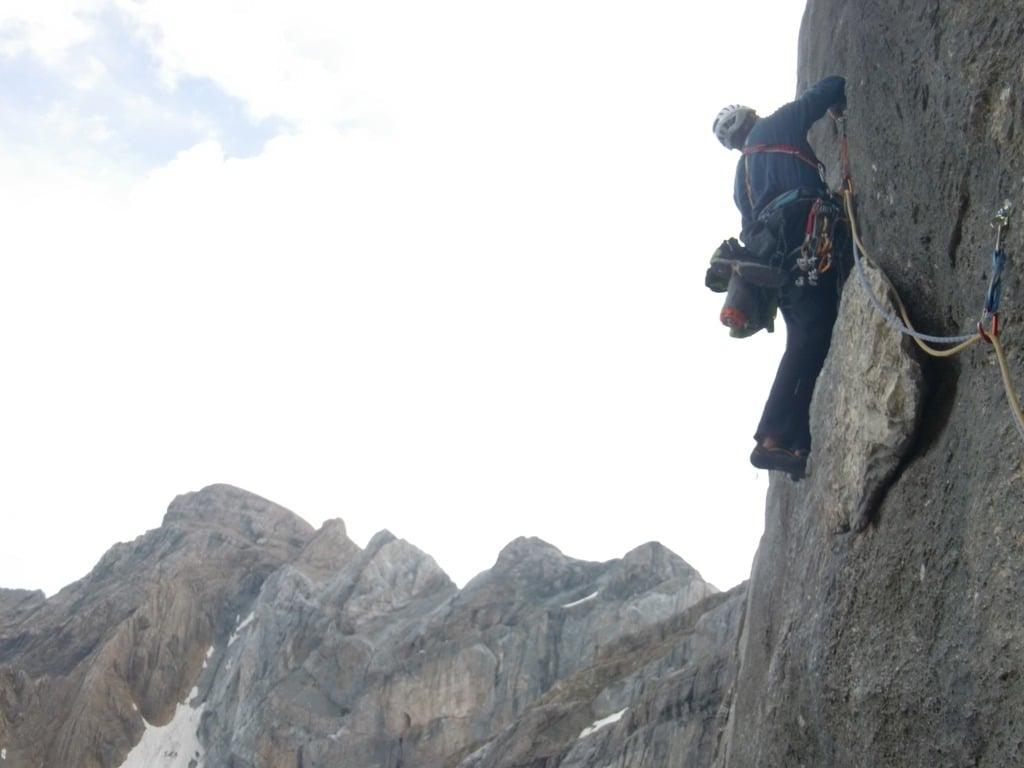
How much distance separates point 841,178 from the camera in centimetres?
996

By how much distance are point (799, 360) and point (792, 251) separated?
1.10 metres

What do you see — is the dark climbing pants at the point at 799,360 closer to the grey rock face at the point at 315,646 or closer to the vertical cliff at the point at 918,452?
the vertical cliff at the point at 918,452

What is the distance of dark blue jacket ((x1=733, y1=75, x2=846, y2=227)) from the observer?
964 centimetres

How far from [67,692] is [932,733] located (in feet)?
245

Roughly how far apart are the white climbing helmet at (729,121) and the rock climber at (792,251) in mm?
633

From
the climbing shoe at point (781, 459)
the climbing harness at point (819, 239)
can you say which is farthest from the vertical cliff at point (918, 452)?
the climbing harness at point (819, 239)

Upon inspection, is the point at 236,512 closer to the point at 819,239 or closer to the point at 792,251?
the point at 792,251

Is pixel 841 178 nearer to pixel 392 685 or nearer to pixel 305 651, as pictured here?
pixel 392 685

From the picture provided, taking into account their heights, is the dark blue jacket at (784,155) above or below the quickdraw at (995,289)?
above

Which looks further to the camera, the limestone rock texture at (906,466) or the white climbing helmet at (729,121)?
the white climbing helmet at (729,121)

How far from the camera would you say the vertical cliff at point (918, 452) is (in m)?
6.16

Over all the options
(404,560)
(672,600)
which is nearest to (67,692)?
(404,560)

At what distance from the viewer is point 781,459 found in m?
10.1

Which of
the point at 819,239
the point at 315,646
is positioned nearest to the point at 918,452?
the point at 819,239
